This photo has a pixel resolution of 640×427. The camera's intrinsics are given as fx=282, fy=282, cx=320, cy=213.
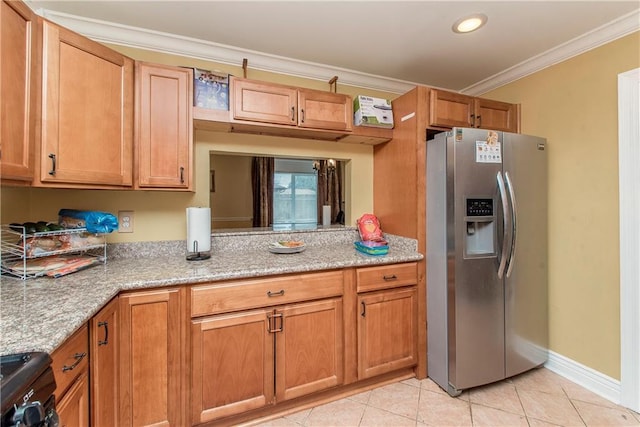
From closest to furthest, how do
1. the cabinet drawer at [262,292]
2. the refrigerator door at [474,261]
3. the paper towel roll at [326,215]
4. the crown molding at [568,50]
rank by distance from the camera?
the cabinet drawer at [262,292], the crown molding at [568,50], the refrigerator door at [474,261], the paper towel roll at [326,215]

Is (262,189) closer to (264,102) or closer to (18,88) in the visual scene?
(264,102)

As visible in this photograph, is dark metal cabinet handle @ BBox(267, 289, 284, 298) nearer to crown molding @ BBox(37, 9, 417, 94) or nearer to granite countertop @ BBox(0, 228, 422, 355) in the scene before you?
granite countertop @ BBox(0, 228, 422, 355)

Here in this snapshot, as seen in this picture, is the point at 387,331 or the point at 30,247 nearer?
the point at 30,247

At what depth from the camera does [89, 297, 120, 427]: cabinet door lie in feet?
3.74

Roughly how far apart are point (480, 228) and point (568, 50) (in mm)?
1416

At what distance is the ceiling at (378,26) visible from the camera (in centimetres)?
162

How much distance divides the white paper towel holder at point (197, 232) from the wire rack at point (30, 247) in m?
0.53

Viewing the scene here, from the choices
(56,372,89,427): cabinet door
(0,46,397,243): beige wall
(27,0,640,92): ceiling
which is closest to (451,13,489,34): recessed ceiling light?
(27,0,640,92): ceiling

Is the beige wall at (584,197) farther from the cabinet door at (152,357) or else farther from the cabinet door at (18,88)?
the cabinet door at (18,88)

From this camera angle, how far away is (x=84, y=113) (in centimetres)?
145

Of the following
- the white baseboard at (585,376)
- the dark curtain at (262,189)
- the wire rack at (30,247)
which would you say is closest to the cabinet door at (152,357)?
the wire rack at (30,247)

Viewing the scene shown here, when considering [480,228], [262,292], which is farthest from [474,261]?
[262,292]

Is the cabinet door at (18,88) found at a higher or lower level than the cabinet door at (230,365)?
higher

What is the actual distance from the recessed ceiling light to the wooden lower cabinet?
6.22 feet
